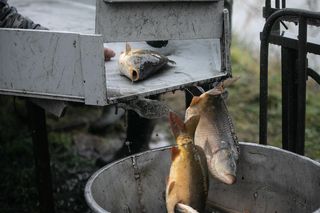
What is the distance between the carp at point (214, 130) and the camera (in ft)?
9.84

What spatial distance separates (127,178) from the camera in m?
3.40

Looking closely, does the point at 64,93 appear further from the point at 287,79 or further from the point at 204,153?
the point at 287,79

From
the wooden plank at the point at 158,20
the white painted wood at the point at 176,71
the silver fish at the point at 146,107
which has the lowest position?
the silver fish at the point at 146,107

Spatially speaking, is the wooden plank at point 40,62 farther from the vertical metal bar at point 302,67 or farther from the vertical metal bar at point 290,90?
the vertical metal bar at point 290,90

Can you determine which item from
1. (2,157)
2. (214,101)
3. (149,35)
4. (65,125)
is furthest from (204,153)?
(65,125)

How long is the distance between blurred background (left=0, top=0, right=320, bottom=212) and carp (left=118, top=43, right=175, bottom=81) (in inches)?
46.3

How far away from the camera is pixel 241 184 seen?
354 cm

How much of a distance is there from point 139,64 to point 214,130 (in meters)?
0.96

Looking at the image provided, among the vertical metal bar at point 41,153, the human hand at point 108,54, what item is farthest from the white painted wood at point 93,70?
the human hand at point 108,54

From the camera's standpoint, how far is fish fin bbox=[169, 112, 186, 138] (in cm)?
285

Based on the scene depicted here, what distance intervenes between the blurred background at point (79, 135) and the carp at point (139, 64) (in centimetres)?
118

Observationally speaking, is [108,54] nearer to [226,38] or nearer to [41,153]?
[41,153]

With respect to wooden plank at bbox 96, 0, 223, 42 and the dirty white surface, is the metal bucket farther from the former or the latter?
wooden plank at bbox 96, 0, 223, 42

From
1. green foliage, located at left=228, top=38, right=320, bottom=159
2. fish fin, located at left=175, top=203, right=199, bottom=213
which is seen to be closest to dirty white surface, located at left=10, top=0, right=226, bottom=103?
fish fin, located at left=175, top=203, right=199, bottom=213
